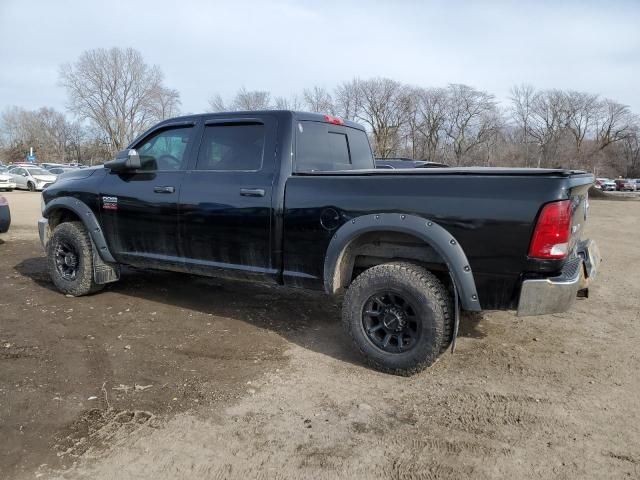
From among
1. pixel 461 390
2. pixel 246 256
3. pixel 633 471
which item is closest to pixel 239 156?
pixel 246 256

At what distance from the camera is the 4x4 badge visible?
16.7ft

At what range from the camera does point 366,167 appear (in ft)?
17.5

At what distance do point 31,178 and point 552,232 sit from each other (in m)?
30.0

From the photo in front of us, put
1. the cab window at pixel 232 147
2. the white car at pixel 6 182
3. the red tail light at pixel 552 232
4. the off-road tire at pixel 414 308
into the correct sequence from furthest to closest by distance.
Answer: the white car at pixel 6 182
the cab window at pixel 232 147
the off-road tire at pixel 414 308
the red tail light at pixel 552 232

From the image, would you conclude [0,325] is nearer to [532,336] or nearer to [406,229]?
[406,229]

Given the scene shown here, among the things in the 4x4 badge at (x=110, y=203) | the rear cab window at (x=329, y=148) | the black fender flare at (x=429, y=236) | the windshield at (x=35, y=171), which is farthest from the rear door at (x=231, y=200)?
the windshield at (x=35, y=171)

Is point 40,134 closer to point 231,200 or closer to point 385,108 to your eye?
point 385,108

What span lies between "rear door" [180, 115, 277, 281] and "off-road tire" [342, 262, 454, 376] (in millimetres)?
863

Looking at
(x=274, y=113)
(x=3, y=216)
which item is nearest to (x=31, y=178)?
(x=3, y=216)

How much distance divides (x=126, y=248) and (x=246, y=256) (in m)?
1.63

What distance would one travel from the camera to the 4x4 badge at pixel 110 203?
5102mm

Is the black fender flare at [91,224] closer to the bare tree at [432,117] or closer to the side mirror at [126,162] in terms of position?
the side mirror at [126,162]

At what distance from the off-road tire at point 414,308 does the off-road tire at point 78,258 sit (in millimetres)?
3197

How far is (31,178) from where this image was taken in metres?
27.1
